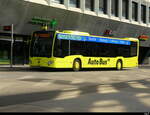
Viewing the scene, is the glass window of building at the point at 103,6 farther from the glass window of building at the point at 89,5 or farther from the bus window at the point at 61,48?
the bus window at the point at 61,48

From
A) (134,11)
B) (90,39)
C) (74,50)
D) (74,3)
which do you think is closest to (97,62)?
(90,39)

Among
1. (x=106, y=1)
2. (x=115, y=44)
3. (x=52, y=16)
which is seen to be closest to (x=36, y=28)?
(x=52, y=16)

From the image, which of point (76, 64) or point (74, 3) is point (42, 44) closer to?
point (76, 64)

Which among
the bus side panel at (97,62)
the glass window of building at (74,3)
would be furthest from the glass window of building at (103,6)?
the bus side panel at (97,62)

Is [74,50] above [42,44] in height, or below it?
below

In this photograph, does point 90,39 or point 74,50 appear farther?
point 90,39

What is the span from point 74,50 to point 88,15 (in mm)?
12521

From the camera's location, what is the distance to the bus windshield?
2041cm

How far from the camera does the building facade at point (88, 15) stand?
26.7m

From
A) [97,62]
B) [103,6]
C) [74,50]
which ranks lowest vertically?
[97,62]

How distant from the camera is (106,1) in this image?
121 ft

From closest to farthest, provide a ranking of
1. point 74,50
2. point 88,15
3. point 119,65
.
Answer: point 74,50
point 119,65
point 88,15

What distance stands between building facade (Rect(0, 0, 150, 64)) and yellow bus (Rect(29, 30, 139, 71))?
19.1 ft

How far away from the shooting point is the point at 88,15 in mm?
33344
